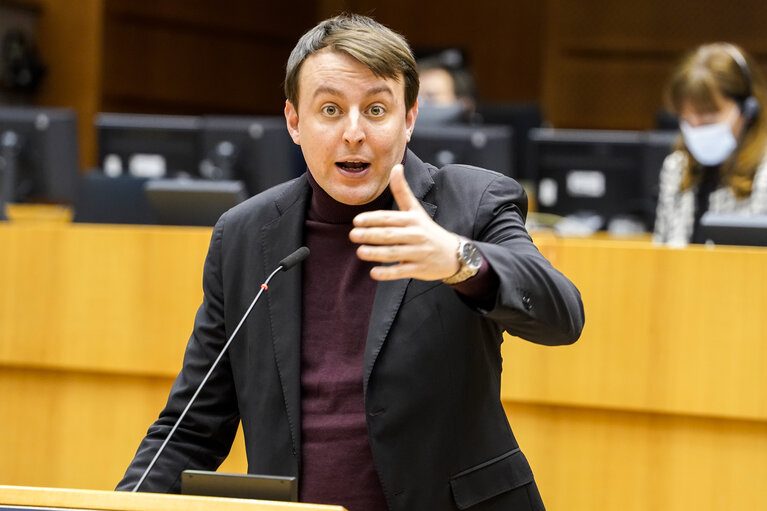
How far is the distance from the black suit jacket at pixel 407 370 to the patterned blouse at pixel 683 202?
1900 mm

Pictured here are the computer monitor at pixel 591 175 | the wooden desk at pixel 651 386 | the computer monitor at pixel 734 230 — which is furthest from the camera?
the computer monitor at pixel 591 175

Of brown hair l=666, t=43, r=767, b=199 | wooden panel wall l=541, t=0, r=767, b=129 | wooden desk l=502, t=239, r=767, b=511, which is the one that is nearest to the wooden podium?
wooden desk l=502, t=239, r=767, b=511

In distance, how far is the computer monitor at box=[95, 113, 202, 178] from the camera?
450 cm

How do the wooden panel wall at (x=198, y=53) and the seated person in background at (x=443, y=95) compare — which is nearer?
the seated person in background at (x=443, y=95)

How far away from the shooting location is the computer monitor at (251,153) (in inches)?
165

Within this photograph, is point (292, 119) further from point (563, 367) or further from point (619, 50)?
point (619, 50)

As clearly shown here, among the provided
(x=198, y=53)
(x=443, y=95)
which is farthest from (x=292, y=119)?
(x=198, y=53)

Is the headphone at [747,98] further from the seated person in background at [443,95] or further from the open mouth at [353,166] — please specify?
the open mouth at [353,166]

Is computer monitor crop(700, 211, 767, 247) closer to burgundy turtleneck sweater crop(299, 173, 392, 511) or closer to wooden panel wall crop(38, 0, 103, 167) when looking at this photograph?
burgundy turtleneck sweater crop(299, 173, 392, 511)

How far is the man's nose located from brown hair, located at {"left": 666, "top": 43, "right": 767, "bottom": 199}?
2.16 metres

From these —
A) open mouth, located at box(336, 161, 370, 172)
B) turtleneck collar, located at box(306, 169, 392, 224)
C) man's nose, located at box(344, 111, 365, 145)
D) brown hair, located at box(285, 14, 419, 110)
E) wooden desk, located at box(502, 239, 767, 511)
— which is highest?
brown hair, located at box(285, 14, 419, 110)

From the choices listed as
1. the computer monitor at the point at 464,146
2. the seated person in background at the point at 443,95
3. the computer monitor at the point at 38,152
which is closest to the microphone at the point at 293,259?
the computer monitor at the point at 464,146

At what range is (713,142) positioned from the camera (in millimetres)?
3377

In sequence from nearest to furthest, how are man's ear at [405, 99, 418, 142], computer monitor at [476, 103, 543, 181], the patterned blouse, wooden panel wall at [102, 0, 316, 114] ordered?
man's ear at [405, 99, 418, 142] → the patterned blouse → computer monitor at [476, 103, 543, 181] → wooden panel wall at [102, 0, 316, 114]
